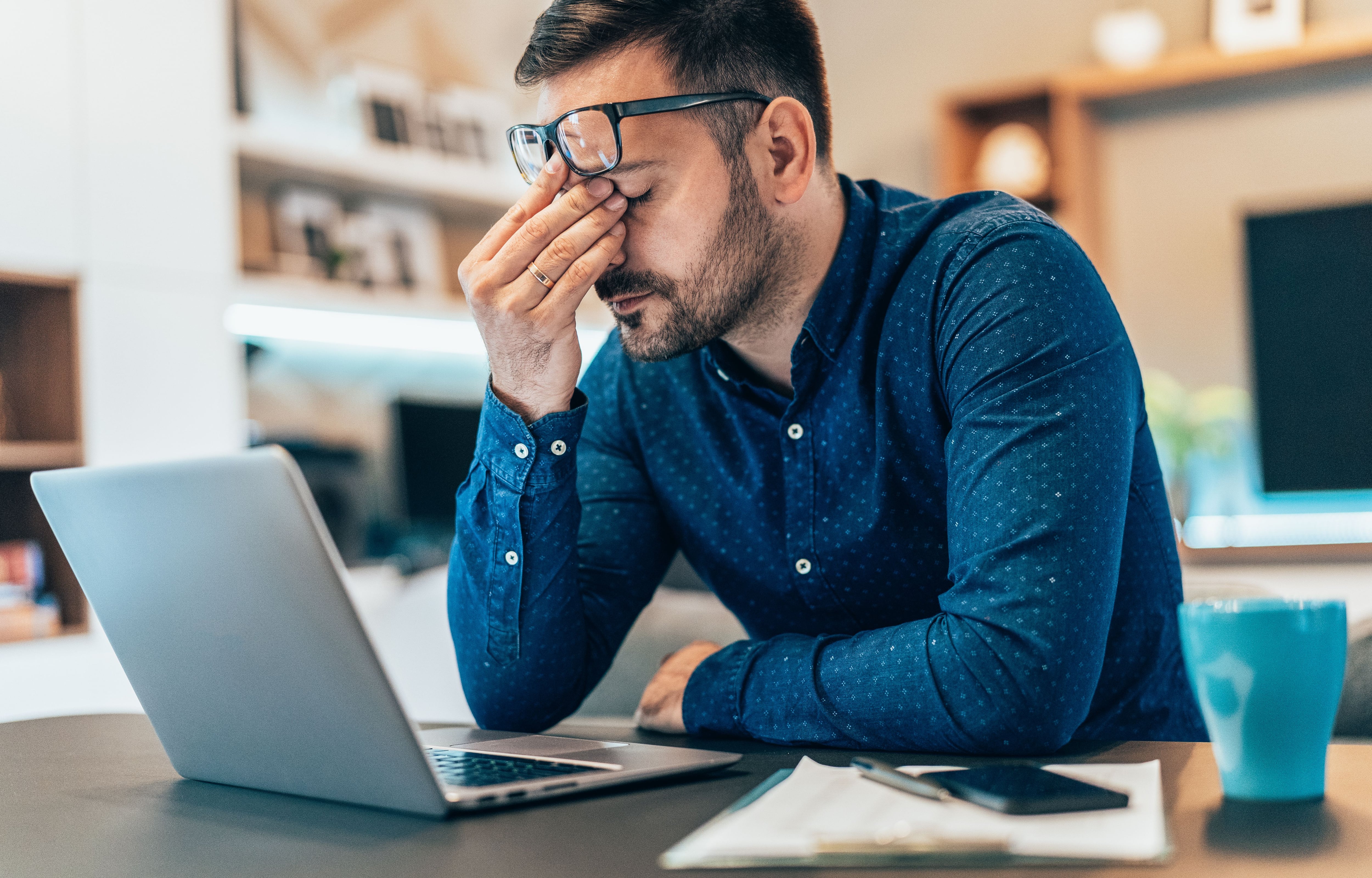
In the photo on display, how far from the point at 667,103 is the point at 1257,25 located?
10.1 ft

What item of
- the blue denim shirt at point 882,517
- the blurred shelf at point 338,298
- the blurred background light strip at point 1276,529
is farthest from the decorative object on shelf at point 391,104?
the blurred background light strip at point 1276,529

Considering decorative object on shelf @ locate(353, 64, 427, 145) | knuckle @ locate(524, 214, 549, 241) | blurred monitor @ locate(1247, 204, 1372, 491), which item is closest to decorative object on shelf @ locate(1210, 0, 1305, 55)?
blurred monitor @ locate(1247, 204, 1372, 491)

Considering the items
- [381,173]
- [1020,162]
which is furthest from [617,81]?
[1020,162]

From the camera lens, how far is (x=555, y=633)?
1.10m

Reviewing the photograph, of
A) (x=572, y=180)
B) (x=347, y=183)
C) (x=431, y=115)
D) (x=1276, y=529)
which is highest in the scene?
(x=431, y=115)

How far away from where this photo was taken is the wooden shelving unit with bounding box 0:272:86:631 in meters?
2.60

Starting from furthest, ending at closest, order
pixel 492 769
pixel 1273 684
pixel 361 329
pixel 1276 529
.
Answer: pixel 1276 529
pixel 361 329
pixel 492 769
pixel 1273 684

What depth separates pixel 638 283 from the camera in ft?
3.83

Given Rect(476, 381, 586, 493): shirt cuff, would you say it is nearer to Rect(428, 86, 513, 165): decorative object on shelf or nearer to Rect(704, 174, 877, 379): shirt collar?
Rect(704, 174, 877, 379): shirt collar

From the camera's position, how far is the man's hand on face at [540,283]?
107 centimetres

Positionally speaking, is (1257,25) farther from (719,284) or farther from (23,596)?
(23,596)

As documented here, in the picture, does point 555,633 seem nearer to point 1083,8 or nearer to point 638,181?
point 638,181

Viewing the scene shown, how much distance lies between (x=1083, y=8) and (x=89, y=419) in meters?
3.21

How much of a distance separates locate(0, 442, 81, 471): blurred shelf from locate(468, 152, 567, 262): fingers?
5.81 feet
